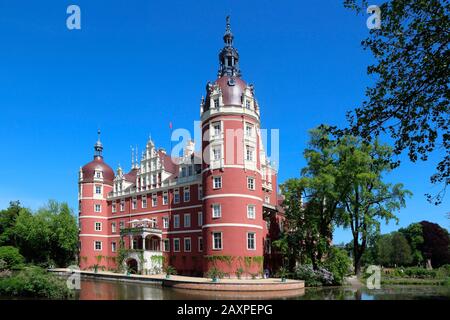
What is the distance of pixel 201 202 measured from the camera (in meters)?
38.3

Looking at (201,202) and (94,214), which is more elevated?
(201,202)

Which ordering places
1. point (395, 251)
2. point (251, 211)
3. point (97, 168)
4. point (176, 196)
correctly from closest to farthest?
point (251, 211), point (176, 196), point (97, 168), point (395, 251)

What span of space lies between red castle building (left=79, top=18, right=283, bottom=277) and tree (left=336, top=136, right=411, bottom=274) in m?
7.31

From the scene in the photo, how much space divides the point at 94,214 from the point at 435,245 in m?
54.0

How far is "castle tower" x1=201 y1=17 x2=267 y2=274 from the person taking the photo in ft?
107

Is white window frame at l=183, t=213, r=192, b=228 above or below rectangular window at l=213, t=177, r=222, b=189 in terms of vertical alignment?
below

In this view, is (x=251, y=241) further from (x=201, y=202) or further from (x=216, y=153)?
(x=216, y=153)

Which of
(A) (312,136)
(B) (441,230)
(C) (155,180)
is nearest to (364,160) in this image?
(A) (312,136)

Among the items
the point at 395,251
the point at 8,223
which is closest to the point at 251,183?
the point at 8,223

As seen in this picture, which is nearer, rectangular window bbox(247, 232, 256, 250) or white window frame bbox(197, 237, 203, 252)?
rectangular window bbox(247, 232, 256, 250)

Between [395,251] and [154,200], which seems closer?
[154,200]

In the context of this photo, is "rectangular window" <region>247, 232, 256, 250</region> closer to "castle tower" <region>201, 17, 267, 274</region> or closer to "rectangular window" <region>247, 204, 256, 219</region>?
"castle tower" <region>201, 17, 267, 274</region>

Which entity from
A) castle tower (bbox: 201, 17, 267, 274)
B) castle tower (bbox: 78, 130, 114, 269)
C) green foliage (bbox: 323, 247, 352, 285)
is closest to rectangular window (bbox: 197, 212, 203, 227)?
castle tower (bbox: 201, 17, 267, 274)
